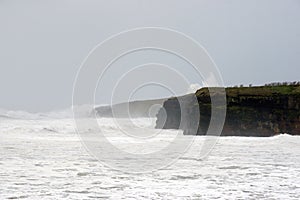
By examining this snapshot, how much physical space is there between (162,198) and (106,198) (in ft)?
1.89

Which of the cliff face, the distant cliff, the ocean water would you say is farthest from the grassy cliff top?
the distant cliff

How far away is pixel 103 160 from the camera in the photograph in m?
7.68

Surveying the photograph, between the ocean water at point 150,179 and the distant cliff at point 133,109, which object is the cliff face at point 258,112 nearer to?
the ocean water at point 150,179

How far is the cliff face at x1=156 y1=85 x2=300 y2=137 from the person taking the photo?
1714 centimetres

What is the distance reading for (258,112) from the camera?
17484 mm

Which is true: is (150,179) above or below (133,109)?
below

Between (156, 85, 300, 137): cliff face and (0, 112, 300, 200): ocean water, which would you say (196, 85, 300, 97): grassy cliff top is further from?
(0, 112, 300, 200): ocean water

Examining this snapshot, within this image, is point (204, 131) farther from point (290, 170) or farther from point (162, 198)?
point (162, 198)

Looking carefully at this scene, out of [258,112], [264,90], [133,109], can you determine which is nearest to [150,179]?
[258,112]

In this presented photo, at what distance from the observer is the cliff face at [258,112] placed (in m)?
17.1

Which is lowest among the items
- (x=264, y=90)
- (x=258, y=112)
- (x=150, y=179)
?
(x=150, y=179)

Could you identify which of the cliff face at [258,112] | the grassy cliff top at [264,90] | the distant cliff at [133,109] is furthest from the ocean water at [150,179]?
the distant cliff at [133,109]

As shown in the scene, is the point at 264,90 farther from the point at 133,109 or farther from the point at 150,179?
the point at 133,109

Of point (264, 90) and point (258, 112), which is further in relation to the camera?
point (264, 90)
